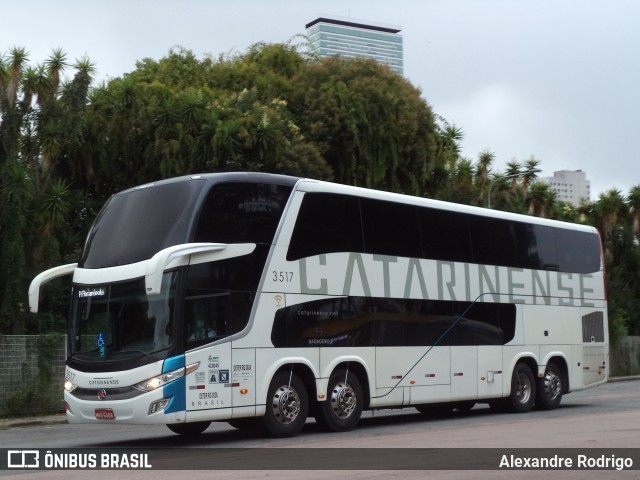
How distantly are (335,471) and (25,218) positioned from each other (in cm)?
1807

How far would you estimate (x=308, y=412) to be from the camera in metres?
16.8

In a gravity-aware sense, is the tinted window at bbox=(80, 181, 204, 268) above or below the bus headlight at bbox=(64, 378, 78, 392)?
above

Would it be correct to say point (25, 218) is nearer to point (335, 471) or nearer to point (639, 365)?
point (335, 471)

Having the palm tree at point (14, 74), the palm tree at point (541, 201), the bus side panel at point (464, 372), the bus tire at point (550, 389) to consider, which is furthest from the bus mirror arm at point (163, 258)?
the palm tree at point (541, 201)

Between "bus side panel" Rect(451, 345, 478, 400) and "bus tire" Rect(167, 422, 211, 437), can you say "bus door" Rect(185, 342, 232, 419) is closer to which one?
"bus tire" Rect(167, 422, 211, 437)

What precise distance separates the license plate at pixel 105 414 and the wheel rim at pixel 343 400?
4.05 metres

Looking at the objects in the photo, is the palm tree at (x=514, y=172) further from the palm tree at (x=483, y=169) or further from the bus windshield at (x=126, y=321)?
the bus windshield at (x=126, y=321)

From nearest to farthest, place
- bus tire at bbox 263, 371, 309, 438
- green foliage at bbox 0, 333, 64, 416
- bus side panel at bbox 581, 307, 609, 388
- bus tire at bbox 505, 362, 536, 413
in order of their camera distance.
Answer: bus tire at bbox 263, 371, 309, 438, bus tire at bbox 505, 362, 536, 413, green foliage at bbox 0, 333, 64, 416, bus side panel at bbox 581, 307, 609, 388

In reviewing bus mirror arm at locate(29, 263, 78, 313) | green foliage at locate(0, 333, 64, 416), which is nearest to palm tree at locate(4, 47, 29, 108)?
green foliage at locate(0, 333, 64, 416)

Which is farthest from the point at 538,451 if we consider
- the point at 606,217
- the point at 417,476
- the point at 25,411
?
the point at 606,217

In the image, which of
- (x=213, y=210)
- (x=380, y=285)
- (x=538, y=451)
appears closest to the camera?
(x=538, y=451)

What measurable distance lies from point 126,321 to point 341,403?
4283 millimetres

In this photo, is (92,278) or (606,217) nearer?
(92,278)

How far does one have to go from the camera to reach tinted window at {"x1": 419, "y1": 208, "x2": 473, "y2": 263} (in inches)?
757
